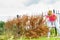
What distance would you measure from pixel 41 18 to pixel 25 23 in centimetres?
18

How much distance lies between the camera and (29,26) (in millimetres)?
1426

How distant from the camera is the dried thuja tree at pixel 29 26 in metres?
1.40

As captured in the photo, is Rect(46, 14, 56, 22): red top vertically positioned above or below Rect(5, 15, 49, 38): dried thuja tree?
above

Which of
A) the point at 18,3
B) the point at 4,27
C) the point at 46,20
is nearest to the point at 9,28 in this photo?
the point at 4,27

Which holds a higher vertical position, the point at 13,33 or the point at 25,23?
the point at 25,23

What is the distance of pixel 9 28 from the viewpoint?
4.57 ft

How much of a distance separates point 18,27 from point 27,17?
0.14 m

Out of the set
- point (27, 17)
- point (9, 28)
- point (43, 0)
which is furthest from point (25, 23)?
point (43, 0)

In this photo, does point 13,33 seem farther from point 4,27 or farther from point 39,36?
point 39,36

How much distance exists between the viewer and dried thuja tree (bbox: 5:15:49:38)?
1.40 meters

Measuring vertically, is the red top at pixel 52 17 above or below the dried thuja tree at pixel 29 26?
above

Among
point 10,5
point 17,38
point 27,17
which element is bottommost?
point 17,38

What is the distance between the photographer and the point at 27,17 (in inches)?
56.2

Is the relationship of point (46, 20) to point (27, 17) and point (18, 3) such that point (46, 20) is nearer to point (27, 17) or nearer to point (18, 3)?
point (27, 17)
